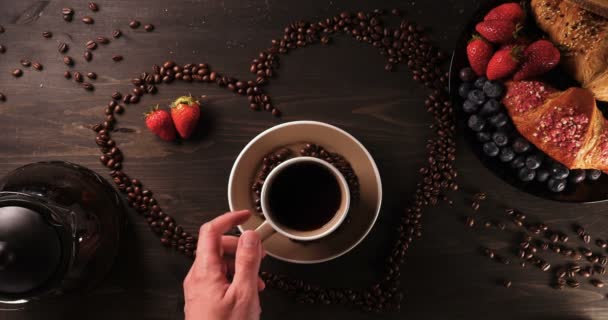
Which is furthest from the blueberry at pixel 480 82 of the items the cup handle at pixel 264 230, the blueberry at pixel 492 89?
the cup handle at pixel 264 230

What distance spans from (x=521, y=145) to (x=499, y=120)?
7 cm

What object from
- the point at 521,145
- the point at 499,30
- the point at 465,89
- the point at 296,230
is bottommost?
the point at 296,230

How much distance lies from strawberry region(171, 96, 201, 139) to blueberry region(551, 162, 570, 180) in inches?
31.3

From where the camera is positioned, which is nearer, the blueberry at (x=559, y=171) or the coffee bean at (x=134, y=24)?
the blueberry at (x=559, y=171)

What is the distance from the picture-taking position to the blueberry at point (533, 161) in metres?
1.07

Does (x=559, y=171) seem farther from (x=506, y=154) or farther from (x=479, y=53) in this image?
(x=479, y=53)

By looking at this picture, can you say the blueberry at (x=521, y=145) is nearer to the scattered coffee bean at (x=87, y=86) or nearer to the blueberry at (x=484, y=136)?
the blueberry at (x=484, y=136)

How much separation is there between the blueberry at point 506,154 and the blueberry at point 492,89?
0.38ft

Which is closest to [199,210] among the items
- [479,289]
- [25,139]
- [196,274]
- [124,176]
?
[124,176]

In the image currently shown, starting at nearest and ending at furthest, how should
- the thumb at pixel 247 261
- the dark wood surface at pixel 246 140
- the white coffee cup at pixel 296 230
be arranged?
the thumb at pixel 247 261 → the white coffee cup at pixel 296 230 → the dark wood surface at pixel 246 140

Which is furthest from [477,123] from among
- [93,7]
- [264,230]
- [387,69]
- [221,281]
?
[93,7]

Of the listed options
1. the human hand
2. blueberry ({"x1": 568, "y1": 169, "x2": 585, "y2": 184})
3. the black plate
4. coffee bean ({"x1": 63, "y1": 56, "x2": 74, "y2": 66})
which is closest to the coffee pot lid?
the human hand

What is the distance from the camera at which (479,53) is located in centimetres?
106

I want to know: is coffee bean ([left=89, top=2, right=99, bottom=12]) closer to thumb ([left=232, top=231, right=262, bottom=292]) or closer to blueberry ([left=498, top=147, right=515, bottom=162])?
thumb ([left=232, top=231, right=262, bottom=292])
